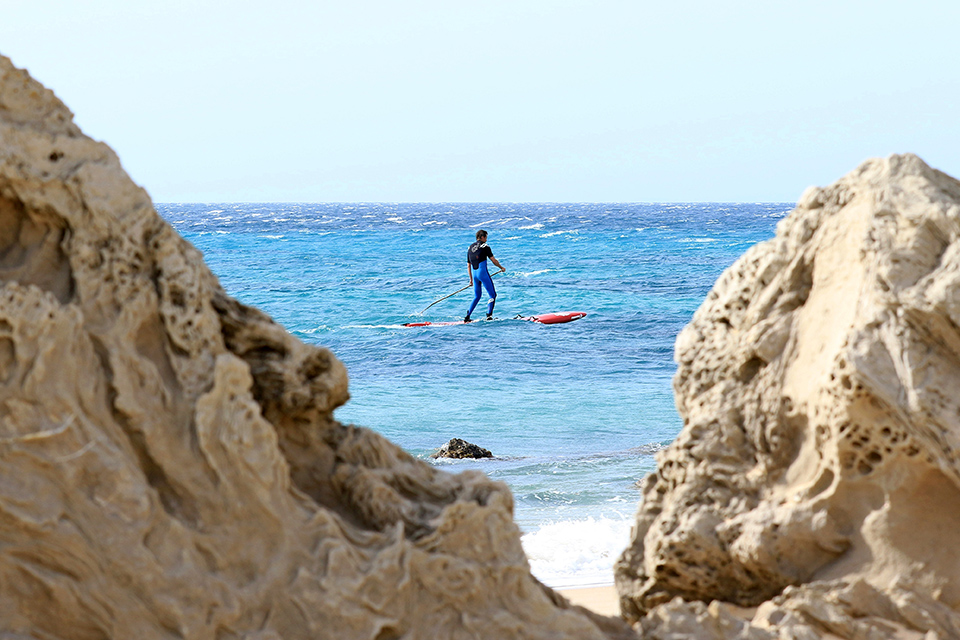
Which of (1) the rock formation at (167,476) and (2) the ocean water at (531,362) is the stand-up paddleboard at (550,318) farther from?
(1) the rock formation at (167,476)

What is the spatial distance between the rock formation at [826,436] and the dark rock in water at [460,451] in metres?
4.94

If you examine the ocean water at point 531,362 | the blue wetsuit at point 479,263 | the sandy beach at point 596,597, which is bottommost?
the ocean water at point 531,362

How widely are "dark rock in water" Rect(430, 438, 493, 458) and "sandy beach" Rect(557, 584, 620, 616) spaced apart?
336 centimetres

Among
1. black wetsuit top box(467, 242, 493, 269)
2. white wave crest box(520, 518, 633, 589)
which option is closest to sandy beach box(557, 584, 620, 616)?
white wave crest box(520, 518, 633, 589)

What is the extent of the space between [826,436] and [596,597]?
2051mm

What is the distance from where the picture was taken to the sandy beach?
3904 mm

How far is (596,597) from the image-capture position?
13.6 ft

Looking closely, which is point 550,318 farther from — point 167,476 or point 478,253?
point 167,476

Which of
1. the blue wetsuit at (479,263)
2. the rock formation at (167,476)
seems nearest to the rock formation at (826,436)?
the rock formation at (167,476)

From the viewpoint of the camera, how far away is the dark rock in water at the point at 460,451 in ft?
25.3

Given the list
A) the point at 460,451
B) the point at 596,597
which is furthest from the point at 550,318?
the point at 596,597

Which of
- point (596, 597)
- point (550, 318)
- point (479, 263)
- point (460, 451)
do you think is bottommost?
point (460, 451)

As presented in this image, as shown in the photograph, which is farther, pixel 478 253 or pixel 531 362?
pixel 478 253

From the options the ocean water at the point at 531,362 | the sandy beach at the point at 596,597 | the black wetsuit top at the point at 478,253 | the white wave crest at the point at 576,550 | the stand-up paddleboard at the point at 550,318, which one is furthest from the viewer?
the stand-up paddleboard at the point at 550,318
